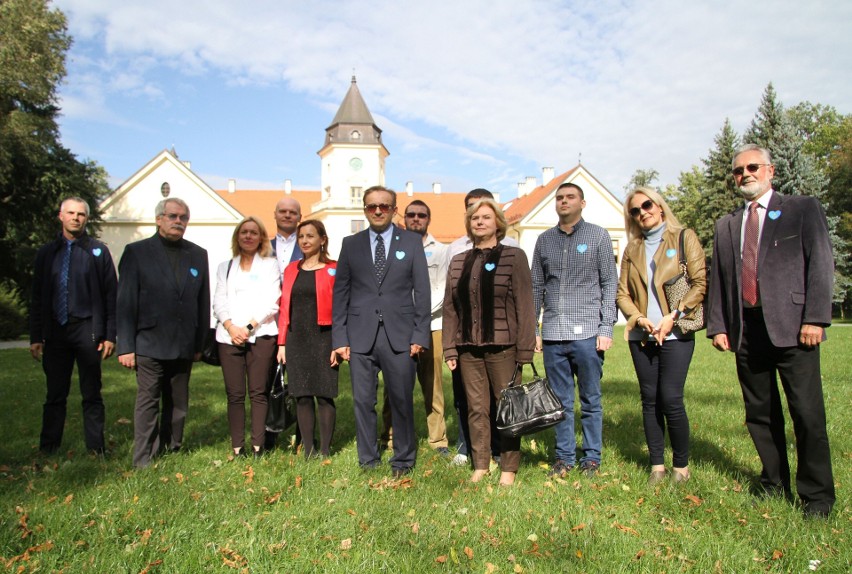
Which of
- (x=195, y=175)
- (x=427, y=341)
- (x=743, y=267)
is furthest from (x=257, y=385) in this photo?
(x=195, y=175)

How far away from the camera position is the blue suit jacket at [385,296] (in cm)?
561

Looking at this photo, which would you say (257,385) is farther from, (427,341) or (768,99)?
(768,99)

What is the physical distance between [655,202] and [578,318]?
1.14 meters

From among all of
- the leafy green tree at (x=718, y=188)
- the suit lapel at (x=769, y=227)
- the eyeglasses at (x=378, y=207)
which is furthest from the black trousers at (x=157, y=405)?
the leafy green tree at (x=718, y=188)

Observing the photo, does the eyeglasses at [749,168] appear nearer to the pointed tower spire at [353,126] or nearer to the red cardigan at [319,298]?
the red cardigan at [319,298]

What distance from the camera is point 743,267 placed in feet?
15.5

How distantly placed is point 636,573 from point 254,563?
2099mm

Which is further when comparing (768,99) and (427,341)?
(768,99)

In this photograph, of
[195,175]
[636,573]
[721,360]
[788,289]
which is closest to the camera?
[636,573]

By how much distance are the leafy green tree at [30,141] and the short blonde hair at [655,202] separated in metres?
24.9

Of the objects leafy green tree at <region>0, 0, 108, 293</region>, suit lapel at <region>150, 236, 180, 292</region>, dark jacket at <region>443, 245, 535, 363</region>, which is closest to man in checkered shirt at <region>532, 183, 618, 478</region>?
dark jacket at <region>443, 245, 535, 363</region>

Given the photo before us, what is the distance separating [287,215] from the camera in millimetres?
6730

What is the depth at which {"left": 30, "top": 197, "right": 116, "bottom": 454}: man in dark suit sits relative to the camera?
6.15 m

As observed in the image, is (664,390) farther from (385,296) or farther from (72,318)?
(72,318)
